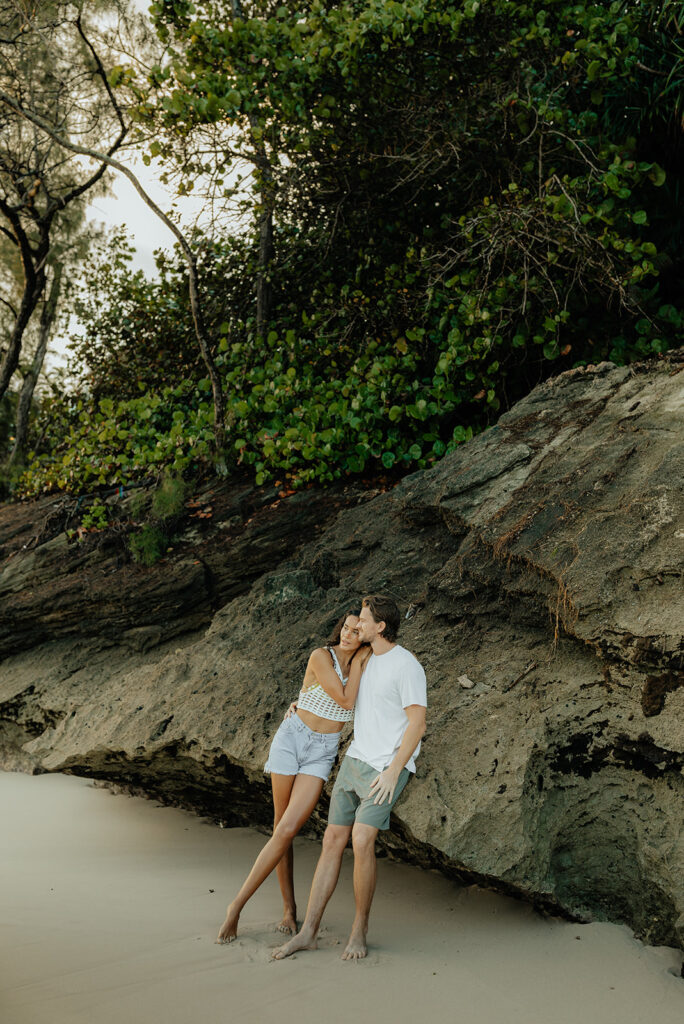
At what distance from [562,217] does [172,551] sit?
446 cm

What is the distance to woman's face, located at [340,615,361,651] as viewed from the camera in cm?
390

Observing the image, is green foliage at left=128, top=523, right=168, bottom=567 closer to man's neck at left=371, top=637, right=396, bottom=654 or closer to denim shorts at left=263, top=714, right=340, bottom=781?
denim shorts at left=263, top=714, right=340, bottom=781

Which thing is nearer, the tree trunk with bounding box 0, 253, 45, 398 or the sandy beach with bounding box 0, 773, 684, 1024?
the sandy beach with bounding box 0, 773, 684, 1024

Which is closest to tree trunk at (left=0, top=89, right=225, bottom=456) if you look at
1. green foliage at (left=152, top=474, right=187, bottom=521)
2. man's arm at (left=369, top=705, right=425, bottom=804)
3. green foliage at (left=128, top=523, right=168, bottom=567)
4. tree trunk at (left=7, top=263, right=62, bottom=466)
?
green foliage at (left=152, top=474, right=187, bottom=521)

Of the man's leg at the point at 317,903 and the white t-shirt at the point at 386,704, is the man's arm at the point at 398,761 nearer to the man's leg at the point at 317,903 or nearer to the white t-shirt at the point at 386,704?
the white t-shirt at the point at 386,704

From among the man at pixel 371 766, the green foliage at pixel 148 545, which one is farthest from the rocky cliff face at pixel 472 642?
the man at pixel 371 766

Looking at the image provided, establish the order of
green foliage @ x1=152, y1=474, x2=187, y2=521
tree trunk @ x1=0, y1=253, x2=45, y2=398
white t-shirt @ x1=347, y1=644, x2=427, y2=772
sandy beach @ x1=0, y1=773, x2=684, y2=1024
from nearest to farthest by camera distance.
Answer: sandy beach @ x1=0, y1=773, x2=684, y2=1024 → white t-shirt @ x1=347, y1=644, x2=427, y2=772 → green foliage @ x1=152, y1=474, x2=187, y2=521 → tree trunk @ x1=0, y1=253, x2=45, y2=398

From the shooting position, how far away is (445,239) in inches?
320

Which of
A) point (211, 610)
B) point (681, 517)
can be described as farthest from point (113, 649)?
point (681, 517)

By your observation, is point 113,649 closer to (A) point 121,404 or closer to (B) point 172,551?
(B) point 172,551

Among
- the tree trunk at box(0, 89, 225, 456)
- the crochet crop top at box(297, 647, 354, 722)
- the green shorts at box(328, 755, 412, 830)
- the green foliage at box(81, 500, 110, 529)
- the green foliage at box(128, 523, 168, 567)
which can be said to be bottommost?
the green shorts at box(328, 755, 412, 830)

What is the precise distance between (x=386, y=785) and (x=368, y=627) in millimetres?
748

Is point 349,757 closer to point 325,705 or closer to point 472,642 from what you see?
point 325,705

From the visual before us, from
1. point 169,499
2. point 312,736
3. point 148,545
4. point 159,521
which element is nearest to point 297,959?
point 312,736
